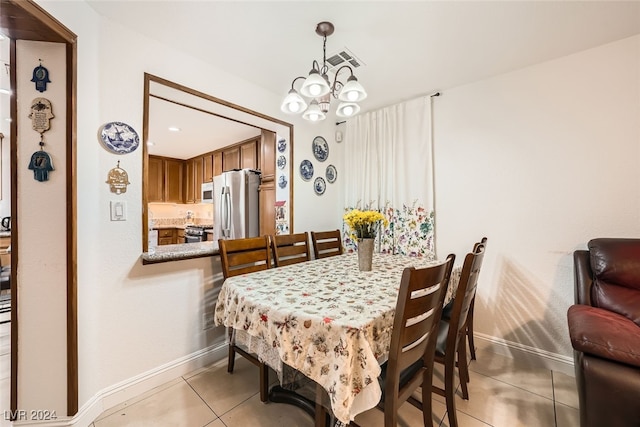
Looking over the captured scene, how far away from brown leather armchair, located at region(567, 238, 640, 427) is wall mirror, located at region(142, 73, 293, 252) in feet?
7.35

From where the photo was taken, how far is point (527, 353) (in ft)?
6.91

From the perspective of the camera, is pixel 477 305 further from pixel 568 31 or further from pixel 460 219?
pixel 568 31

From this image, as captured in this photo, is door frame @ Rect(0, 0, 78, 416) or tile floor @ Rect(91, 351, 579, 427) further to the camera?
tile floor @ Rect(91, 351, 579, 427)

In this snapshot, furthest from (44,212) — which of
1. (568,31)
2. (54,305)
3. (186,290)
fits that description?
(568,31)

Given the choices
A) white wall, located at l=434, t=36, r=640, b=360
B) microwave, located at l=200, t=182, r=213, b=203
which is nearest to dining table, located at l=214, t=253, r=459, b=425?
white wall, located at l=434, t=36, r=640, b=360

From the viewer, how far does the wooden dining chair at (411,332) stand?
3.25 ft

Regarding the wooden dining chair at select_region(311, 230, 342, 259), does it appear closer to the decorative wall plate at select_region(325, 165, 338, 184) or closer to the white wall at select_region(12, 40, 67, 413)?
the decorative wall plate at select_region(325, 165, 338, 184)

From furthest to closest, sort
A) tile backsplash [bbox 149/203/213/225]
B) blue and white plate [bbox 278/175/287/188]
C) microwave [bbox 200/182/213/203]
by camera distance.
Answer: tile backsplash [bbox 149/203/213/225] < microwave [bbox 200/182/213/203] < blue and white plate [bbox 278/175/287/188]

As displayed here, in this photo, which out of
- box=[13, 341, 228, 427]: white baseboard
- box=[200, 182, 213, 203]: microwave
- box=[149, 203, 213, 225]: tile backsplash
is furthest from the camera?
box=[149, 203, 213, 225]: tile backsplash

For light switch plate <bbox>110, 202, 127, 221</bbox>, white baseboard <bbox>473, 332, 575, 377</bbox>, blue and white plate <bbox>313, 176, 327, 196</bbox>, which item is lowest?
white baseboard <bbox>473, 332, 575, 377</bbox>

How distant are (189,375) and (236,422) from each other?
67 cm

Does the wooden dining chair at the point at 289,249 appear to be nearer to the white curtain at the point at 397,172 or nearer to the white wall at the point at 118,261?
the white wall at the point at 118,261

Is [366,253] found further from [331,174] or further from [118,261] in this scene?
[118,261]

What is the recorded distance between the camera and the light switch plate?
5.31ft
